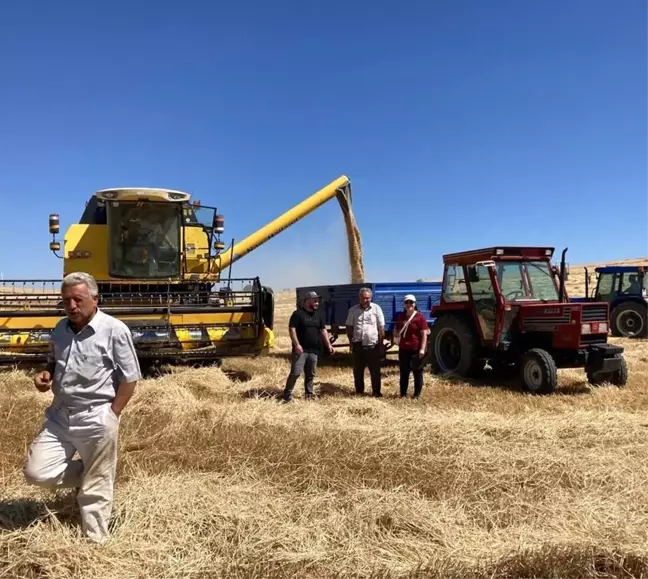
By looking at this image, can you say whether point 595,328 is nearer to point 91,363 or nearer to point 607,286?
point 91,363

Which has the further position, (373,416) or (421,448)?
(373,416)

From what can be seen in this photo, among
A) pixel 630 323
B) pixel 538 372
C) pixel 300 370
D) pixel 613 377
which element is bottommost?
A: pixel 613 377

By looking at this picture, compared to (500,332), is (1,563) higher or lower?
lower

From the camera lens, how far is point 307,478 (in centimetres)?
420

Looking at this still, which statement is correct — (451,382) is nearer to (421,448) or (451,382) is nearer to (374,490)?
(421,448)

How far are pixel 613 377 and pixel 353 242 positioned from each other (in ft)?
19.7

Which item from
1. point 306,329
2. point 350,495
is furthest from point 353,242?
point 350,495

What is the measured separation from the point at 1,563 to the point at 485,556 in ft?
7.74

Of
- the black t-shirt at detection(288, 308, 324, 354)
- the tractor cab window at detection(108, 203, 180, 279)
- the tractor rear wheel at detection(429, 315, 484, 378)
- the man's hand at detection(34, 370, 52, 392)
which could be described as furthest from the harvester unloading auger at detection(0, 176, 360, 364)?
the man's hand at detection(34, 370, 52, 392)

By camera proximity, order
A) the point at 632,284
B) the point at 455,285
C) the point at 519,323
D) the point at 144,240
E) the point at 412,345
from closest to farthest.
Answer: the point at 412,345
the point at 519,323
the point at 455,285
the point at 144,240
the point at 632,284

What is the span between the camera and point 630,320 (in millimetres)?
15344

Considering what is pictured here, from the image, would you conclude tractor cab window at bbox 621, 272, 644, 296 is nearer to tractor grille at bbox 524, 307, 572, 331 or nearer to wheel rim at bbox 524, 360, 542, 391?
tractor grille at bbox 524, 307, 572, 331

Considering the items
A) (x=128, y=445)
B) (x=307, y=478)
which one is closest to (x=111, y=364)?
(x=307, y=478)

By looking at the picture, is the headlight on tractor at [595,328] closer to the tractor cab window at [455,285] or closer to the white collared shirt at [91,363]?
the tractor cab window at [455,285]
